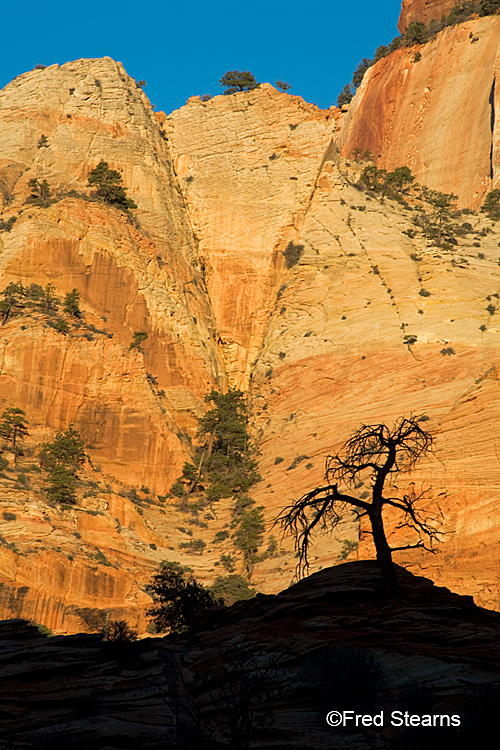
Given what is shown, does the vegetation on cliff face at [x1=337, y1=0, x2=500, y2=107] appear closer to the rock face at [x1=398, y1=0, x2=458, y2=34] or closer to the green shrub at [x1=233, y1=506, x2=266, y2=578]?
the rock face at [x1=398, y1=0, x2=458, y2=34]

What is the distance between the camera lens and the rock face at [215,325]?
2786cm

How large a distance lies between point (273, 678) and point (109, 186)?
53.0 metres

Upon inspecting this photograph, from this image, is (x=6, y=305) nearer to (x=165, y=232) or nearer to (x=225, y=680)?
(x=165, y=232)

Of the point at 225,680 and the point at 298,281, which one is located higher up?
the point at 298,281

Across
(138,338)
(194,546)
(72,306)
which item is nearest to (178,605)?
(194,546)

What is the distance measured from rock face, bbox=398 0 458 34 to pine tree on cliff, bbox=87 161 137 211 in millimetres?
62911

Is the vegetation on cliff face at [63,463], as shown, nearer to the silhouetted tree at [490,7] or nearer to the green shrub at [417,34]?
the silhouetted tree at [490,7]

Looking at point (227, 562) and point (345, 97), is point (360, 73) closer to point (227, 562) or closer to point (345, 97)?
point (345, 97)

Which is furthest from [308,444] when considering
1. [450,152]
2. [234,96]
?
[450,152]

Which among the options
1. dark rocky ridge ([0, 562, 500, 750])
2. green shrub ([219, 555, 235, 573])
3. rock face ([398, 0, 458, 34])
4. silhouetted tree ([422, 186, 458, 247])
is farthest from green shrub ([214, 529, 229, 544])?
rock face ([398, 0, 458, 34])

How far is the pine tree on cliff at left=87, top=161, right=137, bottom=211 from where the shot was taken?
2295 inches

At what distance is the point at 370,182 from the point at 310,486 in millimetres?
43338

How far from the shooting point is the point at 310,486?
38750 mm

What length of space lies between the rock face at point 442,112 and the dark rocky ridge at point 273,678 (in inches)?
2843
